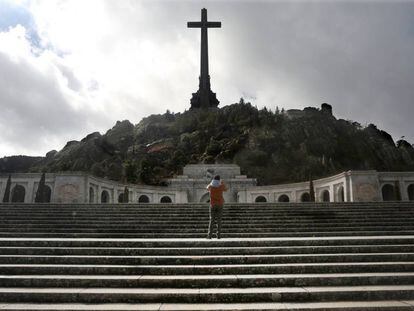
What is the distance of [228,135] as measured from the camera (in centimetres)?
6975

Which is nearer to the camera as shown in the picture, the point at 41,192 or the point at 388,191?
the point at 41,192

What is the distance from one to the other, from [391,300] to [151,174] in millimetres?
46579

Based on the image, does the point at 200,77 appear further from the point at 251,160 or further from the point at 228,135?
the point at 251,160

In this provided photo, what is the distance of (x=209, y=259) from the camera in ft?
25.5

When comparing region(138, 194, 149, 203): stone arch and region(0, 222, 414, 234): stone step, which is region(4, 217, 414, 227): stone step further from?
region(138, 194, 149, 203): stone arch

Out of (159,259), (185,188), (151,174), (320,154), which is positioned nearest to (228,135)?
(320,154)

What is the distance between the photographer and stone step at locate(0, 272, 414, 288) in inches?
263

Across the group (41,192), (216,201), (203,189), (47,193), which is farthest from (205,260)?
(203,189)

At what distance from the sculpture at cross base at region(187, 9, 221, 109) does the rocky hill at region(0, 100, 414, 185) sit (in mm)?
2048

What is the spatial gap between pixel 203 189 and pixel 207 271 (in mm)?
32353

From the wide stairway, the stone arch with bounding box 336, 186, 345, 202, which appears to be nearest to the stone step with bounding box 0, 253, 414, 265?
the wide stairway

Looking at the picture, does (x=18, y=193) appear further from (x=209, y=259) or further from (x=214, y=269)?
(x=214, y=269)

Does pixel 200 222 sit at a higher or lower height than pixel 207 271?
higher

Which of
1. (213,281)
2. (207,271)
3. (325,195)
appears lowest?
(213,281)
